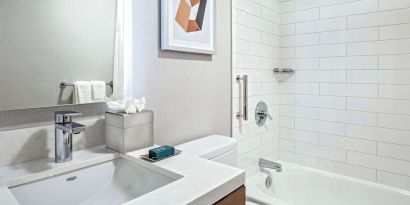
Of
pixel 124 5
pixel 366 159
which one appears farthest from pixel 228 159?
pixel 366 159

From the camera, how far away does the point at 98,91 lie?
1.11 meters

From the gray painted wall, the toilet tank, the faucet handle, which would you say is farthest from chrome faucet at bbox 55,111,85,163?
the toilet tank

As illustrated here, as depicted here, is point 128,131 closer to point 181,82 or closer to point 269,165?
point 181,82

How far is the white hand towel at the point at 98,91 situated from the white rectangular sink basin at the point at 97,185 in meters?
0.27

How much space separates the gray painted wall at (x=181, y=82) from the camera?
1261 millimetres

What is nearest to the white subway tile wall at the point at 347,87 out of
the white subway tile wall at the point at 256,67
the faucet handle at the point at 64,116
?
the white subway tile wall at the point at 256,67

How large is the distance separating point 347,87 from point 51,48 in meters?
2.02

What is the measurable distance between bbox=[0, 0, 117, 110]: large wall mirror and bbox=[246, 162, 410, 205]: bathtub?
1226 mm

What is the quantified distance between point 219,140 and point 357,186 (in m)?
1.19

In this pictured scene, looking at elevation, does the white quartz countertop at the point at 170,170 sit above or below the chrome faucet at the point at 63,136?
below

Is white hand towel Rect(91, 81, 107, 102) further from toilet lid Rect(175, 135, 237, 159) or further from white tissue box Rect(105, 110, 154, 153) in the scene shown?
toilet lid Rect(175, 135, 237, 159)

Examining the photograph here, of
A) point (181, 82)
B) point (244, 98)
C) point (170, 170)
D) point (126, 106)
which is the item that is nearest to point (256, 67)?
point (244, 98)

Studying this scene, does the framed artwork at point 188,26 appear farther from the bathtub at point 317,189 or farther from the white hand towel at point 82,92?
the bathtub at point 317,189

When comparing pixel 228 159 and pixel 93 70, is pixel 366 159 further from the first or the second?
pixel 93 70
